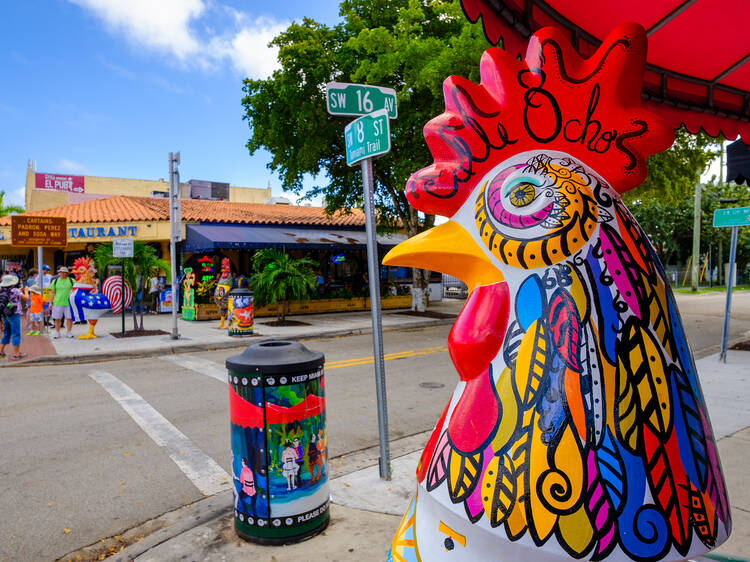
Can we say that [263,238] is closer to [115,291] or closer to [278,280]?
[278,280]

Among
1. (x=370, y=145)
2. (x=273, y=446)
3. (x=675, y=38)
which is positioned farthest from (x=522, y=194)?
(x=675, y=38)

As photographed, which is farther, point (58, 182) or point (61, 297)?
point (58, 182)

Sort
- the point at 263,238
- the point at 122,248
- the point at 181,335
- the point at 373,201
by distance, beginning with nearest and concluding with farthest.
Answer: the point at 373,201 < the point at 122,248 < the point at 181,335 < the point at 263,238

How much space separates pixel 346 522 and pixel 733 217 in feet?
27.4

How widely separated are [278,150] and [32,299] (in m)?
7.55

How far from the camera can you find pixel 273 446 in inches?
122

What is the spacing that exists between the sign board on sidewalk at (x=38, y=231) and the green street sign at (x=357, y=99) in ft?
38.7

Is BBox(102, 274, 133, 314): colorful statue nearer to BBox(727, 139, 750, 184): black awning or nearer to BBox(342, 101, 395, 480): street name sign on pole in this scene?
BBox(342, 101, 395, 480): street name sign on pole

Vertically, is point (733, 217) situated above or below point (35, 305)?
above

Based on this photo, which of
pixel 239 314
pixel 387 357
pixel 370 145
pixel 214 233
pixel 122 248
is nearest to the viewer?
pixel 370 145

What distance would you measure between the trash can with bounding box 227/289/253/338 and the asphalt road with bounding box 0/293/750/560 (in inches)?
97.5

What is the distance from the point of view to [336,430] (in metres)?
5.59

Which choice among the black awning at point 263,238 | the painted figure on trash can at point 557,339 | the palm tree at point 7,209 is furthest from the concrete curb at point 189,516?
the palm tree at point 7,209

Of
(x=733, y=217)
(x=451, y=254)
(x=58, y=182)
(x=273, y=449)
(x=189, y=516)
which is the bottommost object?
(x=189, y=516)
